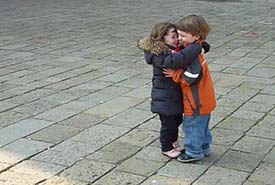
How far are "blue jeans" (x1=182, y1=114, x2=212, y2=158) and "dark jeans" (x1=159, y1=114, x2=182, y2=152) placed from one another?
0.24ft

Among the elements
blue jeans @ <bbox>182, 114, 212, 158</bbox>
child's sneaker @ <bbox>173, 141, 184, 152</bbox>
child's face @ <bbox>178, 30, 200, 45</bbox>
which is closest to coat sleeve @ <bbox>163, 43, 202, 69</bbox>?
child's face @ <bbox>178, 30, 200, 45</bbox>

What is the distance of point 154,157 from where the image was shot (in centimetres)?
457

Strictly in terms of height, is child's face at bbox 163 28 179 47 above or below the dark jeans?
above

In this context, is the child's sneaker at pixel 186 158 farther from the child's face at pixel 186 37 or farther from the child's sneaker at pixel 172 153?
the child's face at pixel 186 37

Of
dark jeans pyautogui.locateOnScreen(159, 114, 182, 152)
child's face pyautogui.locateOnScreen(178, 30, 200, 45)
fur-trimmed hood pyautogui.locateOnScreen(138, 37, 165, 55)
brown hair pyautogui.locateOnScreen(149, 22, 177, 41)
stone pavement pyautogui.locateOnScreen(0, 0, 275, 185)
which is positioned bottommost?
stone pavement pyautogui.locateOnScreen(0, 0, 275, 185)

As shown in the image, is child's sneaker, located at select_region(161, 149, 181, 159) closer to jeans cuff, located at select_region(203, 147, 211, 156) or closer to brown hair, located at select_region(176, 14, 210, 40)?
jeans cuff, located at select_region(203, 147, 211, 156)

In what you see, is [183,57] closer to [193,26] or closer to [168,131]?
[193,26]

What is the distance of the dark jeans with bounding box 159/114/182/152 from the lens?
14.7ft

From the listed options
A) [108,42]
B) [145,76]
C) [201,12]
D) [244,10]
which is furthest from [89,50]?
[244,10]

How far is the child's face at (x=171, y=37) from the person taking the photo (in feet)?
14.1

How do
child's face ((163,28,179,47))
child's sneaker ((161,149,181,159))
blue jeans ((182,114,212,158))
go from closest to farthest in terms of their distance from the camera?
child's face ((163,28,179,47))
blue jeans ((182,114,212,158))
child's sneaker ((161,149,181,159))

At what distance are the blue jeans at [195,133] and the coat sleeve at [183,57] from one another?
17.3 inches

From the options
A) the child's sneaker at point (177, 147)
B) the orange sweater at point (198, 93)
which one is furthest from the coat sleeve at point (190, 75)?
the child's sneaker at point (177, 147)

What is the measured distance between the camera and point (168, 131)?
4.55 m
